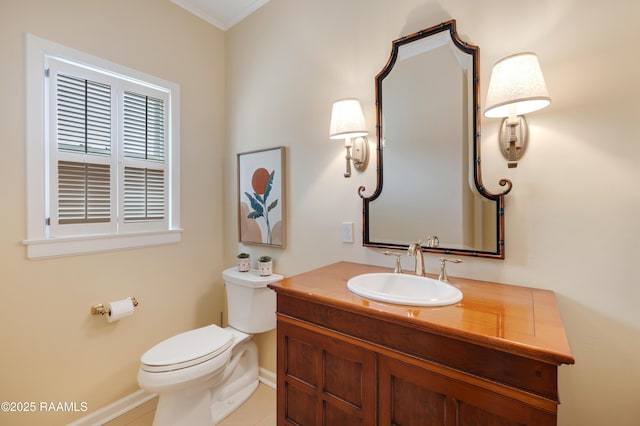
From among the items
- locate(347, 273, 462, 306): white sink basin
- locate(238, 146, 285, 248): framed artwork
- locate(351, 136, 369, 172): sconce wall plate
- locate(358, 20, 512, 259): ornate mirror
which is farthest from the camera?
locate(238, 146, 285, 248): framed artwork

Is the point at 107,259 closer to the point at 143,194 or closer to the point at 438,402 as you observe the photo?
the point at 143,194

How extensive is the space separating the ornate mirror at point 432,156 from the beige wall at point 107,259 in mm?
1427

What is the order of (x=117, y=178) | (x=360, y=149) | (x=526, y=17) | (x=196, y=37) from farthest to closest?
(x=196, y=37) < (x=117, y=178) < (x=360, y=149) < (x=526, y=17)

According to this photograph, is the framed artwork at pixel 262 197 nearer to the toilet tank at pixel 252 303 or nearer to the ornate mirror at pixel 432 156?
the toilet tank at pixel 252 303

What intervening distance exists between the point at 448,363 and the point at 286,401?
75 cm

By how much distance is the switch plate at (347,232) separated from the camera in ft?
5.33

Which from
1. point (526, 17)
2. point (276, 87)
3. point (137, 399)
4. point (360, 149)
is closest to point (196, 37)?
point (276, 87)

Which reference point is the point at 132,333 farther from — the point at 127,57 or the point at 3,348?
the point at 127,57

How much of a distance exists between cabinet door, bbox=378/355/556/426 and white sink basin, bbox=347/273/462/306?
19cm

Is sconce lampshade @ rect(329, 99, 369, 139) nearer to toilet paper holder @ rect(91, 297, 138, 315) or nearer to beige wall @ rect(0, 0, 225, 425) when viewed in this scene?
beige wall @ rect(0, 0, 225, 425)

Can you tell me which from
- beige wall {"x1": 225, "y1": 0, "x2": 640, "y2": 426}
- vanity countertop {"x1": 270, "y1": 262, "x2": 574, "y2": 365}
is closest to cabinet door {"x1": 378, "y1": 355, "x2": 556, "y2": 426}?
vanity countertop {"x1": 270, "y1": 262, "x2": 574, "y2": 365}

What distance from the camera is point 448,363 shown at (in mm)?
814

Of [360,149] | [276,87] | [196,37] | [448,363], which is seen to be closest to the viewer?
[448,363]

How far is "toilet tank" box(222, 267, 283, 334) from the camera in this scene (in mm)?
1865
